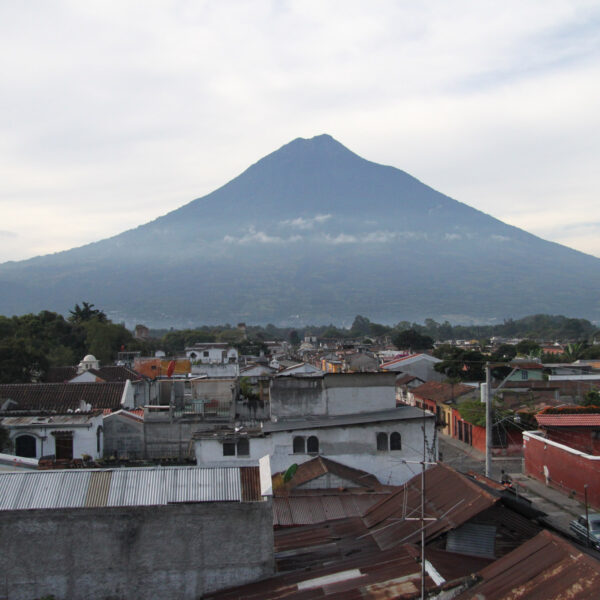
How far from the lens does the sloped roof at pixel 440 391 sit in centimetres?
3338

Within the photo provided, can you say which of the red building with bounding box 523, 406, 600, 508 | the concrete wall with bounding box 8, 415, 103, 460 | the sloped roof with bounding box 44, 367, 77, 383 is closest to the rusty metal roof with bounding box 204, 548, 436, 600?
the red building with bounding box 523, 406, 600, 508

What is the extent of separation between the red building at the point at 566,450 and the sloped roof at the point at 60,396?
49.6 feet

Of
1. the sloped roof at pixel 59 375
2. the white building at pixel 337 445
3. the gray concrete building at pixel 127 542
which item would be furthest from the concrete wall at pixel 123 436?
the sloped roof at pixel 59 375

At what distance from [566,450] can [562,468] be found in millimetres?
622

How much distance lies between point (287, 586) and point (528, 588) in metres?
3.09

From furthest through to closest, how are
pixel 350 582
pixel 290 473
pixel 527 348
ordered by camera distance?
pixel 527 348, pixel 290 473, pixel 350 582

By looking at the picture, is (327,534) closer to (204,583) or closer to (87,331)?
(204,583)

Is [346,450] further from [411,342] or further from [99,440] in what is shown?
[411,342]

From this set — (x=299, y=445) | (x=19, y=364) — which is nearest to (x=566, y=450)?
(x=299, y=445)

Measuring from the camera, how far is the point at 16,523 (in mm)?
9078

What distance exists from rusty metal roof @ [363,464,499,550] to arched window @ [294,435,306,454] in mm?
5479

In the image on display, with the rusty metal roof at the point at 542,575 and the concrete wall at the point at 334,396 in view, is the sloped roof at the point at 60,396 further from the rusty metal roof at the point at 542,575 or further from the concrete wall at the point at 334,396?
the rusty metal roof at the point at 542,575

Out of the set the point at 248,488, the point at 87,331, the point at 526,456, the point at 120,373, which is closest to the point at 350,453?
the point at 526,456

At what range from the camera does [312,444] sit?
710 inches
